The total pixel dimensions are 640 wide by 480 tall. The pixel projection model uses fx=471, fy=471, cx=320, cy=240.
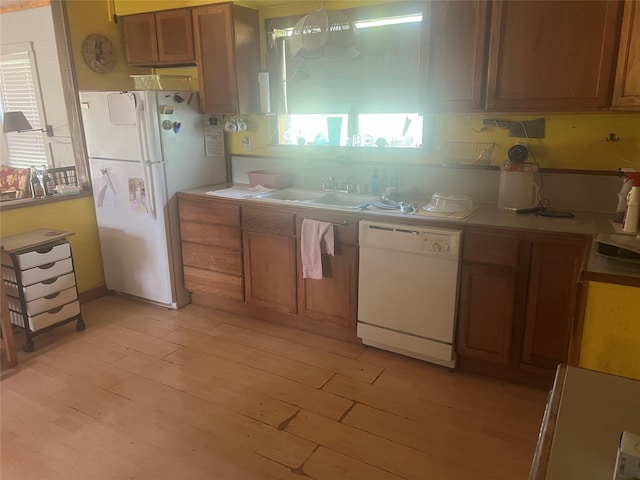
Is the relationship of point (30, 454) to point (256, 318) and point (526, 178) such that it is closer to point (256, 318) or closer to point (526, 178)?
point (256, 318)

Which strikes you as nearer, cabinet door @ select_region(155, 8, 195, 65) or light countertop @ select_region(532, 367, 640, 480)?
light countertop @ select_region(532, 367, 640, 480)

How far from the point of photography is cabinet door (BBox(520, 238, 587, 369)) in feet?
7.65

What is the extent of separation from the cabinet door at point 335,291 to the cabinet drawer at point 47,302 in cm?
159

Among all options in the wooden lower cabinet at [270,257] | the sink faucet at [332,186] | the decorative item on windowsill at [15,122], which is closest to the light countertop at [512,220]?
the wooden lower cabinet at [270,257]

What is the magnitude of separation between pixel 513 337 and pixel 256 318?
1801mm

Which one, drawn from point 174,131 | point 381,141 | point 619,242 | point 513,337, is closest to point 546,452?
point 619,242

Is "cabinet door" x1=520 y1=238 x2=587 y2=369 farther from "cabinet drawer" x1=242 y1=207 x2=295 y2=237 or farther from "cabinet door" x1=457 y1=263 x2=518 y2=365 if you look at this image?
"cabinet drawer" x1=242 y1=207 x2=295 y2=237

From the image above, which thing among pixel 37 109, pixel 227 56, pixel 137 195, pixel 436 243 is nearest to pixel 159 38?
pixel 227 56

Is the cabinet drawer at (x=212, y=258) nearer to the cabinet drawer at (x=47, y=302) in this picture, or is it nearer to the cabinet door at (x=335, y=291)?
the cabinet door at (x=335, y=291)

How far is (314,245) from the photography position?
299cm

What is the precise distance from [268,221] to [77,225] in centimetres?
169

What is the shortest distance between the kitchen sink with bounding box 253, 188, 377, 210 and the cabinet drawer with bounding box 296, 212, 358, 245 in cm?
20

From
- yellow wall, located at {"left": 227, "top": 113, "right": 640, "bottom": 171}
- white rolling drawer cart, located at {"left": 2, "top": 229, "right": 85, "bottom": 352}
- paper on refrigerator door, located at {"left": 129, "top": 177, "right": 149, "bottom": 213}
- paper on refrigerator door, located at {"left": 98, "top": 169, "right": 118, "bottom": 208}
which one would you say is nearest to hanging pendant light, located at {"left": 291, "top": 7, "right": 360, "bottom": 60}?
yellow wall, located at {"left": 227, "top": 113, "right": 640, "bottom": 171}

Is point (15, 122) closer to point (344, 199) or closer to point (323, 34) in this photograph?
point (344, 199)
